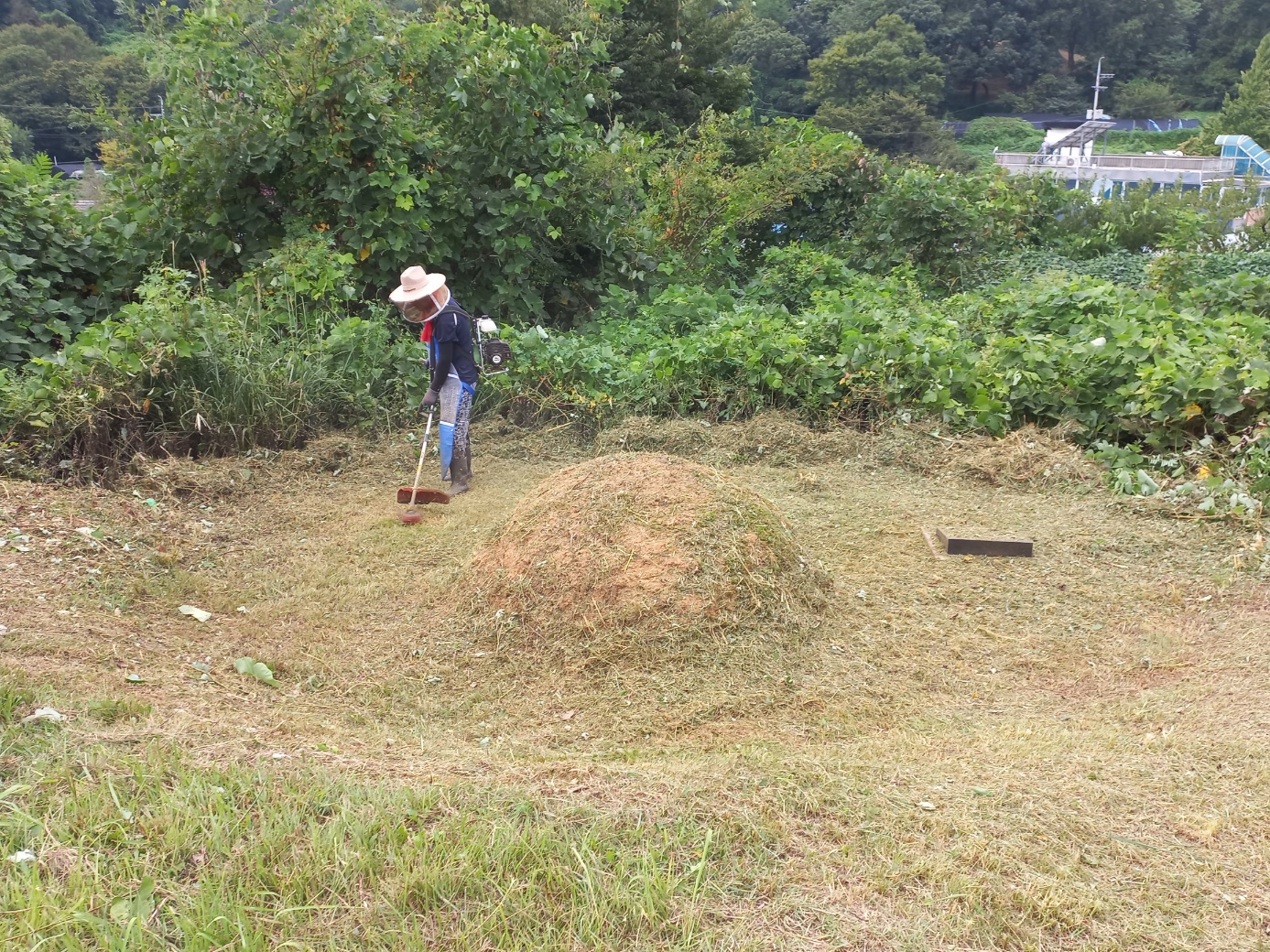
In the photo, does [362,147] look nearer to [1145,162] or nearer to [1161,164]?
[1161,164]

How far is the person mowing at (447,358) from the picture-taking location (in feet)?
19.2

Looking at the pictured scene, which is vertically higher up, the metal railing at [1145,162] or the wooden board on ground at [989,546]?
the metal railing at [1145,162]

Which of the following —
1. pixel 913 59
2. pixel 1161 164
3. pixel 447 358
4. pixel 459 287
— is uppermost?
pixel 913 59

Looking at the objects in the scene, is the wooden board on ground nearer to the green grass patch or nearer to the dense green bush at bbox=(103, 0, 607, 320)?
the green grass patch

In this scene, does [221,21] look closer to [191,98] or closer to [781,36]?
[191,98]

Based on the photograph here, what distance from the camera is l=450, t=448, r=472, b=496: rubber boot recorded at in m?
6.14

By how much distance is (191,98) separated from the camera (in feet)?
24.9

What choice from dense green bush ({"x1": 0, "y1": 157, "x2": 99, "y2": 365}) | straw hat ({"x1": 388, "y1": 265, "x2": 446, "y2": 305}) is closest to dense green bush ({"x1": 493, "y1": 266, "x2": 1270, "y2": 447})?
straw hat ({"x1": 388, "y1": 265, "x2": 446, "y2": 305})

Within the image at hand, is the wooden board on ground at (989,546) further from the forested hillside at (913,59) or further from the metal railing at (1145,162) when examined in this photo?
the metal railing at (1145,162)

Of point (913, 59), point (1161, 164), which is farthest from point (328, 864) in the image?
point (913, 59)

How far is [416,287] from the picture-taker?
5820mm

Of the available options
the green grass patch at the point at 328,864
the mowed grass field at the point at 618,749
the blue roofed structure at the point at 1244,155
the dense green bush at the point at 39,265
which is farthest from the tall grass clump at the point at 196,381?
the blue roofed structure at the point at 1244,155

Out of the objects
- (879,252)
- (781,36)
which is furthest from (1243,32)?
(879,252)

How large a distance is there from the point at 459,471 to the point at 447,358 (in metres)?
0.75
